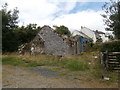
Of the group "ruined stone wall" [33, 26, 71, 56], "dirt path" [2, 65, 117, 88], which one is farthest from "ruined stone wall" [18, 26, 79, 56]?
"dirt path" [2, 65, 117, 88]

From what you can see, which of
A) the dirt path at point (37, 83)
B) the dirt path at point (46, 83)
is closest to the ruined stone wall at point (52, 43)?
the dirt path at point (37, 83)

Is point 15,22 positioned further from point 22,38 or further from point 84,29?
point 84,29

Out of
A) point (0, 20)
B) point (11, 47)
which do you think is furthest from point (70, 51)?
point (0, 20)

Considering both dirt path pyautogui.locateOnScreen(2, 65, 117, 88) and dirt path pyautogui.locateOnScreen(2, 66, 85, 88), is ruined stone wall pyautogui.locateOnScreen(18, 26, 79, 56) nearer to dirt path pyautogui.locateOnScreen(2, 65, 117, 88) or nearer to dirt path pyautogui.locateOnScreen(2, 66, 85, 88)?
dirt path pyautogui.locateOnScreen(2, 66, 85, 88)

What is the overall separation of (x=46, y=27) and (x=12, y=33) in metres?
7.67

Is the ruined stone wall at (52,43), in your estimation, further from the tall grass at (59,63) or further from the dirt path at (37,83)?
the dirt path at (37,83)

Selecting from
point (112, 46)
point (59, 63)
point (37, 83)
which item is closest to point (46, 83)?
point (37, 83)

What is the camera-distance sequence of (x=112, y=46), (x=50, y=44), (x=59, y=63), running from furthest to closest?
(x=50, y=44) → (x=59, y=63) → (x=112, y=46)

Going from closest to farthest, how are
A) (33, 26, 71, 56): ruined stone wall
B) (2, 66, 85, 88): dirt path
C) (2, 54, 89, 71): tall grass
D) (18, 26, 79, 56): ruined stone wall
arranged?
(2, 66, 85, 88): dirt path < (2, 54, 89, 71): tall grass < (18, 26, 79, 56): ruined stone wall < (33, 26, 71, 56): ruined stone wall

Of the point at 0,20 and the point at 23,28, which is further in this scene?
the point at 23,28

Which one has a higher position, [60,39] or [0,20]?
[0,20]

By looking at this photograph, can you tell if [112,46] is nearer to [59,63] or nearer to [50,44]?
[59,63]

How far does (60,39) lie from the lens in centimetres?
2983

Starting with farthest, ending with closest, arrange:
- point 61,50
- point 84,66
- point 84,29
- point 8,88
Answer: point 84,29 < point 61,50 < point 84,66 < point 8,88
